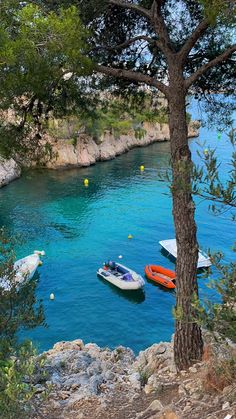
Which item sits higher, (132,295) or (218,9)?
(218,9)

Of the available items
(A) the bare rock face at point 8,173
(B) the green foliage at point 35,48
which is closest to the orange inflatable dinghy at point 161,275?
(B) the green foliage at point 35,48

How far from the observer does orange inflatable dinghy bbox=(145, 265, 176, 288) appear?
22.2 m

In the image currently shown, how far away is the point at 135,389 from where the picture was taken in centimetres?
704

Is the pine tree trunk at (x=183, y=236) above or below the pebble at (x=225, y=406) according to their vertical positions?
above

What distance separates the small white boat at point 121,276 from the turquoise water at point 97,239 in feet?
1.36

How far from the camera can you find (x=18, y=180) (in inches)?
1590

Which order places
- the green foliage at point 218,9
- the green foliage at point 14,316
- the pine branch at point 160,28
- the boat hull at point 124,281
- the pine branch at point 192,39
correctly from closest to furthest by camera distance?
the green foliage at point 14,316 < the green foliage at point 218,9 < the pine branch at point 192,39 < the pine branch at point 160,28 < the boat hull at point 124,281

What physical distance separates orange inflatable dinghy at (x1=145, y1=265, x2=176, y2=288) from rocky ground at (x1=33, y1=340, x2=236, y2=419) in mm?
13252

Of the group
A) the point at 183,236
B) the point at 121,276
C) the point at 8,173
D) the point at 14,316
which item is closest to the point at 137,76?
the point at 183,236

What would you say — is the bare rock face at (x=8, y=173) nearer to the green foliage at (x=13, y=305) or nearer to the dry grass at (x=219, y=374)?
the green foliage at (x=13, y=305)

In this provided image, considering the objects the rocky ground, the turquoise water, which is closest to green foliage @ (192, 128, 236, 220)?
the rocky ground

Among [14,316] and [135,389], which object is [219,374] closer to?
[135,389]

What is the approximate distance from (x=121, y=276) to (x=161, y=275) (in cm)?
219

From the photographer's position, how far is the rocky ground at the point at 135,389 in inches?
201
